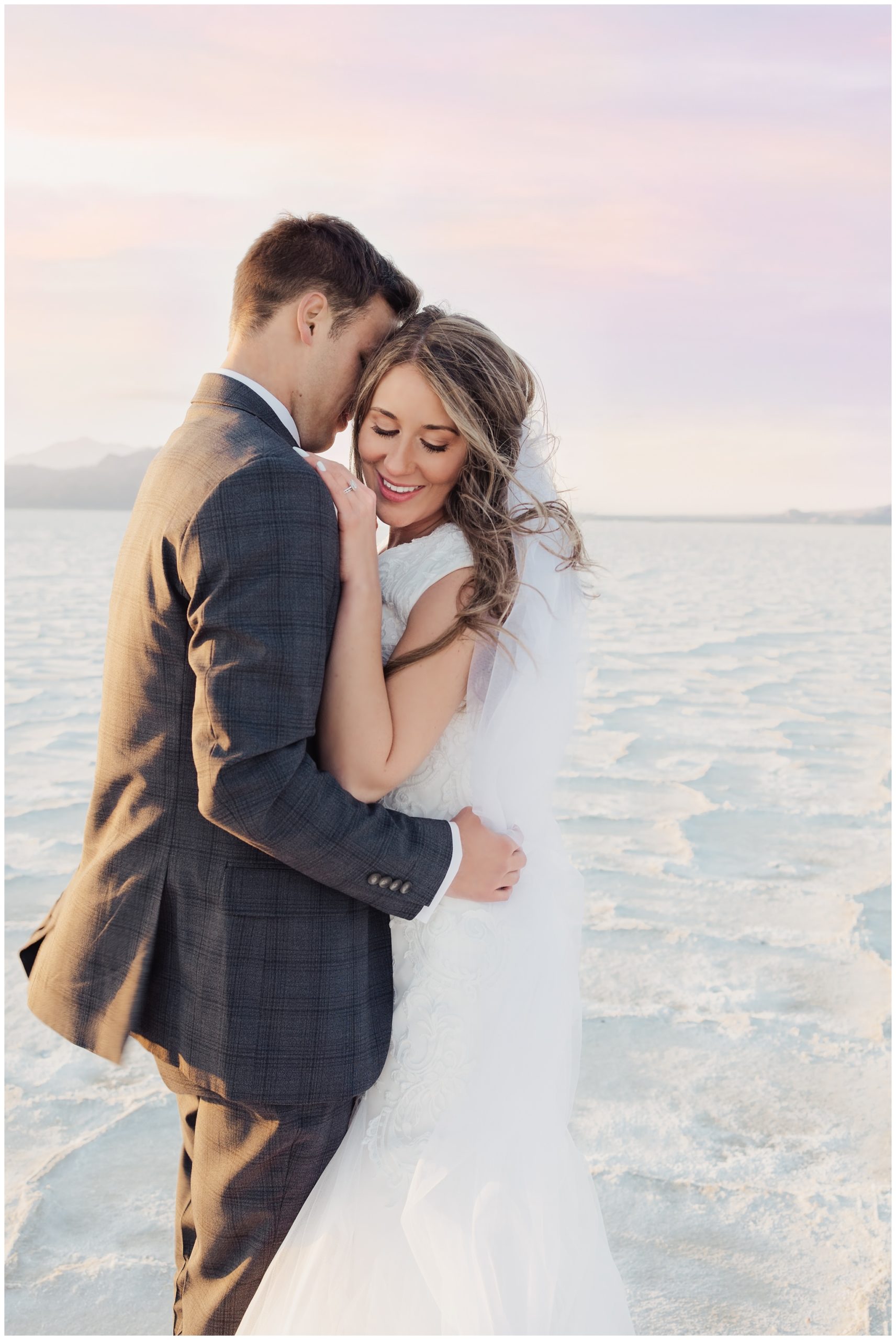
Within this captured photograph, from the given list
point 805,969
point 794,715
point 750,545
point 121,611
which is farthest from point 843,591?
point 121,611

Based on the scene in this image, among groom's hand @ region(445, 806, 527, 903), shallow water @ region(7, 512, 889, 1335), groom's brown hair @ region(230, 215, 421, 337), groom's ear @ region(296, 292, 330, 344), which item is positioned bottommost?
shallow water @ region(7, 512, 889, 1335)

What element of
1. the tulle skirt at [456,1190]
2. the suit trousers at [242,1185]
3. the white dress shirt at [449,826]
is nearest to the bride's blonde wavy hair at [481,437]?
the white dress shirt at [449,826]

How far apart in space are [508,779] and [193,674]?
23.9 inches

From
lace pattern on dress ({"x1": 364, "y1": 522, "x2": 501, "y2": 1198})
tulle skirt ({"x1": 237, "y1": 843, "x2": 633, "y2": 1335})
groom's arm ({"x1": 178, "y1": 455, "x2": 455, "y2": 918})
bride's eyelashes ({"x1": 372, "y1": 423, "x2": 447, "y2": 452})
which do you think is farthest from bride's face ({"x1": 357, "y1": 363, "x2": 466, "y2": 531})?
tulle skirt ({"x1": 237, "y1": 843, "x2": 633, "y2": 1335})

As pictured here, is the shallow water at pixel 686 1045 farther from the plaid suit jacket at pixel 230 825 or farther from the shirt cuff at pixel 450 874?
the shirt cuff at pixel 450 874

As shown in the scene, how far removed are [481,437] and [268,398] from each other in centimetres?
39

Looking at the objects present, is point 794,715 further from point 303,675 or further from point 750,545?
point 750,545

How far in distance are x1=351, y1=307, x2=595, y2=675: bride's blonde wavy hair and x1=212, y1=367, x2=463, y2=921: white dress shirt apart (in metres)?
0.22

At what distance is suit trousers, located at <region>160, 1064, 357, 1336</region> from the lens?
1.70 m

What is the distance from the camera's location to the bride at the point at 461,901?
5.69 feet

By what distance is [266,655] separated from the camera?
4.91ft

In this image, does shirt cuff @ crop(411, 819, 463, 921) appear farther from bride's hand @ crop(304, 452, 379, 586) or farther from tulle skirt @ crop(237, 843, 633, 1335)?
bride's hand @ crop(304, 452, 379, 586)

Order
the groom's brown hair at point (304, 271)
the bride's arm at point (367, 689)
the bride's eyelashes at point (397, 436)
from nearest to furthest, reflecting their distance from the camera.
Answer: the bride's arm at point (367, 689) → the groom's brown hair at point (304, 271) → the bride's eyelashes at point (397, 436)

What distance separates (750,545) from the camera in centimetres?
2456
